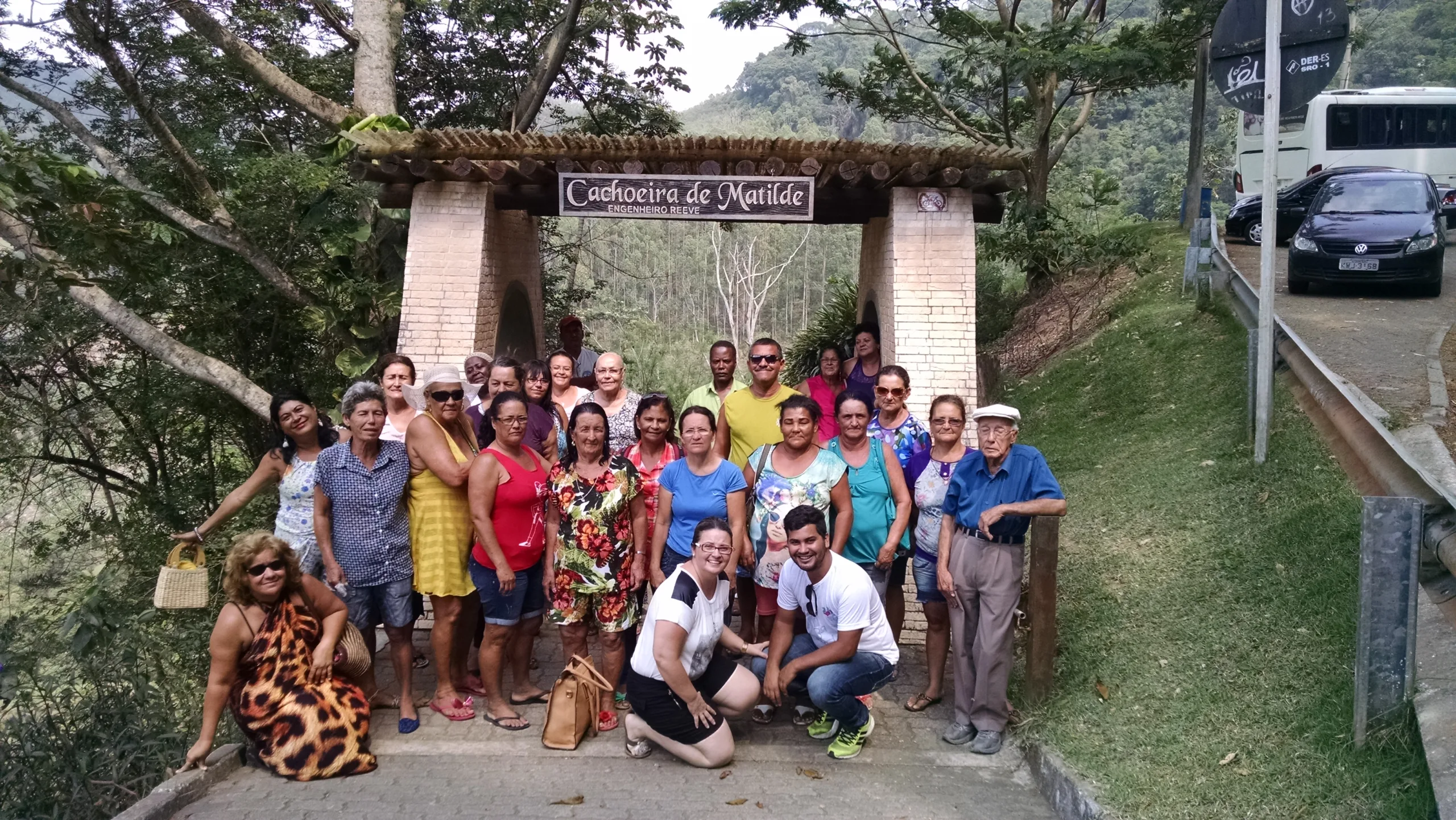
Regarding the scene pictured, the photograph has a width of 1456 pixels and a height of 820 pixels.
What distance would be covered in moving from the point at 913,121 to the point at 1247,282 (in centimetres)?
1029

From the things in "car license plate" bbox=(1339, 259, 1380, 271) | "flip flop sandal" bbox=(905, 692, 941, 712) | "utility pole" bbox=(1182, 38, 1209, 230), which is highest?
"utility pole" bbox=(1182, 38, 1209, 230)

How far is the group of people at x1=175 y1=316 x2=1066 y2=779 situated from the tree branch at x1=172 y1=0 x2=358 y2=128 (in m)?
6.37

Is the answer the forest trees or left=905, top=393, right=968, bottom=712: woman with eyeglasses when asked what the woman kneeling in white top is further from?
the forest trees

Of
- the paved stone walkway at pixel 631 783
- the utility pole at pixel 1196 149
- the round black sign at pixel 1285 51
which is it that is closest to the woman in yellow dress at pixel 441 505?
the paved stone walkway at pixel 631 783

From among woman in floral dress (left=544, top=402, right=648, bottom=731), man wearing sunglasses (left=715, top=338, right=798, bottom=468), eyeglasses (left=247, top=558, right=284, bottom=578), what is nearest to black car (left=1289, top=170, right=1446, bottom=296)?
man wearing sunglasses (left=715, top=338, right=798, bottom=468)

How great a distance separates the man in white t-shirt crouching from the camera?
441cm

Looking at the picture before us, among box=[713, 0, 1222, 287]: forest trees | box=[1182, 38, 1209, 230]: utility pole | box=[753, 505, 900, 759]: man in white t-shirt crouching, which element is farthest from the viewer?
box=[1182, 38, 1209, 230]: utility pole

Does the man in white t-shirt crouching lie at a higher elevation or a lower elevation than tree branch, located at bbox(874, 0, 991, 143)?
lower

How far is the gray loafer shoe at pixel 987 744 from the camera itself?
473cm

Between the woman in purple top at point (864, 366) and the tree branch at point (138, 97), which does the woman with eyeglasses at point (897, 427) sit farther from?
the tree branch at point (138, 97)

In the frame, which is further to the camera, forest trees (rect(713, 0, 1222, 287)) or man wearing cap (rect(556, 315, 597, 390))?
forest trees (rect(713, 0, 1222, 287))

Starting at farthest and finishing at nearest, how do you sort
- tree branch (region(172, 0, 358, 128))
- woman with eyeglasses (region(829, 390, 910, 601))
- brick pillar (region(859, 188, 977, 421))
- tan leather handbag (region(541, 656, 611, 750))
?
1. tree branch (region(172, 0, 358, 128))
2. brick pillar (region(859, 188, 977, 421))
3. woman with eyeglasses (region(829, 390, 910, 601))
4. tan leather handbag (region(541, 656, 611, 750))

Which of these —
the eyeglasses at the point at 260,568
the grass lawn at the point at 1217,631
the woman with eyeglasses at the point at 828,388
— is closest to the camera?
the grass lawn at the point at 1217,631

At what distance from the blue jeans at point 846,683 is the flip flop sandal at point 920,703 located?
52 centimetres
